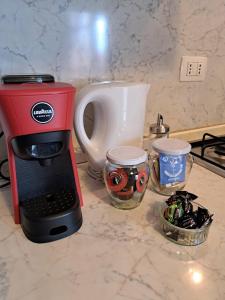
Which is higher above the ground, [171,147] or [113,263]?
[171,147]

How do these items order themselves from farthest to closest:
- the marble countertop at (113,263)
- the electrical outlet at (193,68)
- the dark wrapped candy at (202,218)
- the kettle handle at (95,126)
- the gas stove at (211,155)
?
the electrical outlet at (193,68) → the gas stove at (211,155) → the kettle handle at (95,126) → the dark wrapped candy at (202,218) → the marble countertop at (113,263)

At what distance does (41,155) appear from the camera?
1.65 ft

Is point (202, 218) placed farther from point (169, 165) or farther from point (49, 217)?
point (49, 217)

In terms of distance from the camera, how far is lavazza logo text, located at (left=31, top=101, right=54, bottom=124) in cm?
47

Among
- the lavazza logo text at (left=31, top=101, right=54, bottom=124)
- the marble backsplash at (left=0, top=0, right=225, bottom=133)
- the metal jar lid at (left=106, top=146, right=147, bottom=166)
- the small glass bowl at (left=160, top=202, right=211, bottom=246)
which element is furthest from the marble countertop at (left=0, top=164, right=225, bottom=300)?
the marble backsplash at (left=0, top=0, right=225, bottom=133)

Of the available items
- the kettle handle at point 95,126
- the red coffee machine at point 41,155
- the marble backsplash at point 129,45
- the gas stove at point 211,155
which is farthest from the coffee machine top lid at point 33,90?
the gas stove at point 211,155

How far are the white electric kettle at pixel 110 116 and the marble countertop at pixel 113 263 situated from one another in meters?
0.18

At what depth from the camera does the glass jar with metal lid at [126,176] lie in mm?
614

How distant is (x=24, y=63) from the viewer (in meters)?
0.72

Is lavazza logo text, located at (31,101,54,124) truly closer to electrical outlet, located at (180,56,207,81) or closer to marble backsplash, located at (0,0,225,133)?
marble backsplash, located at (0,0,225,133)

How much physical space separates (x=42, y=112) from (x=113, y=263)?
0.97 ft

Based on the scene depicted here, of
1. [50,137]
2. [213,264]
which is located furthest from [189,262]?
[50,137]

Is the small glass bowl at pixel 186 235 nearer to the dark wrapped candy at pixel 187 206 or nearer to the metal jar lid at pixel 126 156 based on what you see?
the dark wrapped candy at pixel 187 206

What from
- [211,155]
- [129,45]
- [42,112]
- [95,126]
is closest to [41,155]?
[42,112]
